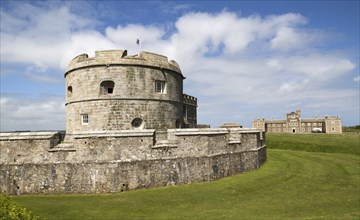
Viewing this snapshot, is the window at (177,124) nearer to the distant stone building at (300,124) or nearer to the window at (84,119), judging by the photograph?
the window at (84,119)

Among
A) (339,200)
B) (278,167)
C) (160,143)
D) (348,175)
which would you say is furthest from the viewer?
(278,167)

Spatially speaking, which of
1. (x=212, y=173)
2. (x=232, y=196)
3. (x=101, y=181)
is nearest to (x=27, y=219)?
(x=101, y=181)

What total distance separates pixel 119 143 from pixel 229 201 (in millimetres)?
5580

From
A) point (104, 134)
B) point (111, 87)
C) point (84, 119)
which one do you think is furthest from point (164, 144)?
point (84, 119)

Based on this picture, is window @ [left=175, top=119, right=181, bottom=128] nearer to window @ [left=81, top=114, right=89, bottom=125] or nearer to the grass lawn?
window @ [left=81, top=114, right=89, bottom=125]

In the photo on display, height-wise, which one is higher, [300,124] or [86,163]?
[300,124]

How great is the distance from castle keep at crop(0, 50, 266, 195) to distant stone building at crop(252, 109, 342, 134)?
222 ft

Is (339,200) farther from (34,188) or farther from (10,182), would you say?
(10,182)

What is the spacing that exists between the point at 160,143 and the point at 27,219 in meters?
9.39

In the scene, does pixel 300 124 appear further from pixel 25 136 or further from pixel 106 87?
pixel 25 136

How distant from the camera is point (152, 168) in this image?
43.8 feet

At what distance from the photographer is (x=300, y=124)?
265 feet

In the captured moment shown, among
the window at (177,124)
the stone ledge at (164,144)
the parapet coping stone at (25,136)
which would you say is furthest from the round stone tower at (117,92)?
the parapet coping stone at (25,136)

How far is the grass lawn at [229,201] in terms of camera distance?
9.70 metres
